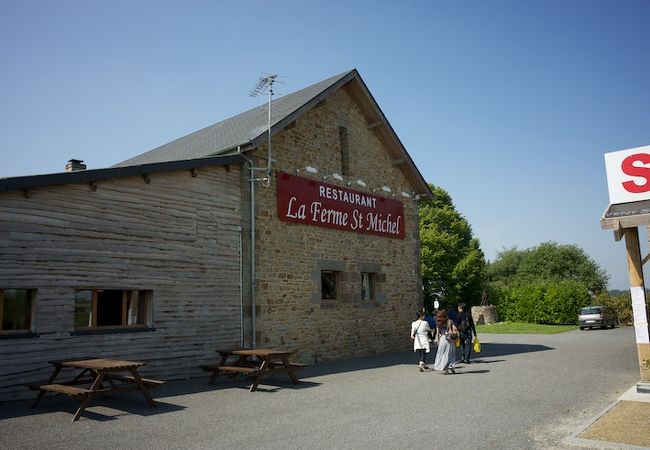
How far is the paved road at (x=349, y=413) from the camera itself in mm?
6012

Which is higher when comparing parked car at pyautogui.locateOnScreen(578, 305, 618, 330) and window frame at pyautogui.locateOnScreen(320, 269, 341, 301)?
window frame at pyautogui.locateOnScreen(320, 269, 341, 301)

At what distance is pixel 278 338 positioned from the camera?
13.0 metres

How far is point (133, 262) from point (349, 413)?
5.43 meters

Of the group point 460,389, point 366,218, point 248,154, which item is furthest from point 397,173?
point 460,389

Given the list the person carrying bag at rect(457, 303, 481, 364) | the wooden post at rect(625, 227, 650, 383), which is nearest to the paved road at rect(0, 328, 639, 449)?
the wooden post at rect(625, 227, 650, 383)

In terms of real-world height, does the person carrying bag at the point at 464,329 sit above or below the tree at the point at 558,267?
below

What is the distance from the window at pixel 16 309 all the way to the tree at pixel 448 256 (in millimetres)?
32874

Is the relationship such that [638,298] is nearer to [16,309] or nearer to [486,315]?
[16,309]

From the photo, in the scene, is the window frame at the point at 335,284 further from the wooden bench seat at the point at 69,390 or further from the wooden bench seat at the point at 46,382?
the wooden bench seat at the point at 69,390

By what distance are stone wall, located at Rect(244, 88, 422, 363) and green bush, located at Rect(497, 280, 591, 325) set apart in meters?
18.3

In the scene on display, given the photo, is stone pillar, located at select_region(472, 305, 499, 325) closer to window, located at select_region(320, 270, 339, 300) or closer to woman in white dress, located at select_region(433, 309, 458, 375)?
window, located at select_region(320, 270, 339, 300)

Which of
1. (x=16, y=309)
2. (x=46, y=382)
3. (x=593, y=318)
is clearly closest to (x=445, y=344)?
(x=46, y=382)

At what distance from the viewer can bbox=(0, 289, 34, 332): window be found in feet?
28.3

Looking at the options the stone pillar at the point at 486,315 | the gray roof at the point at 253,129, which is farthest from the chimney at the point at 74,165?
the stone pillar at the point at 486,315
